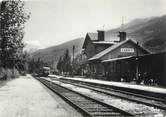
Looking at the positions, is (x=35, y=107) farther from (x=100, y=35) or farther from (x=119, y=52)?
(x=100, y=35)

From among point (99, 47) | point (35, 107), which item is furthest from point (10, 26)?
point (99, 47)

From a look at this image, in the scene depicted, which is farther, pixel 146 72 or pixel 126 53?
pixel 126 53

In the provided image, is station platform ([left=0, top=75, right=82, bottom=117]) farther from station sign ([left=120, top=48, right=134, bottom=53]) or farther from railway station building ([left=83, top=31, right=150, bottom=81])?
station sign ([left=120, top=48, right=134, bottom=53])

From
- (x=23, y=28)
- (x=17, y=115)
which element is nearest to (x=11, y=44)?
(x=23, y=28)

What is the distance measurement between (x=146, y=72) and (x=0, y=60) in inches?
558

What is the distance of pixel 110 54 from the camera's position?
1897 inches

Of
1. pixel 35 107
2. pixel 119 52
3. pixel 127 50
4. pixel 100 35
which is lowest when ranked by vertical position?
pixel 35 107

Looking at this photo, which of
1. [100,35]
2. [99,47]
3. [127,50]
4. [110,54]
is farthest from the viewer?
[100,35]

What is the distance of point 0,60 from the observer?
3020 cm

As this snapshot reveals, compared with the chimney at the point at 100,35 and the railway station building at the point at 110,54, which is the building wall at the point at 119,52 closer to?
the railway station building at the point at 110,54

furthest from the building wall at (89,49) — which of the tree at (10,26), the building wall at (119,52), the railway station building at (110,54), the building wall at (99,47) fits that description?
the tree at (10,26)

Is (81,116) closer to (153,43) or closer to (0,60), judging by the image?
(0,60)

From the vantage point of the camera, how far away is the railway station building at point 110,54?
35.7 metres

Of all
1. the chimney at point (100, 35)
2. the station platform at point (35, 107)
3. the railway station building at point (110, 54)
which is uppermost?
the chimney at point (100, 35)
